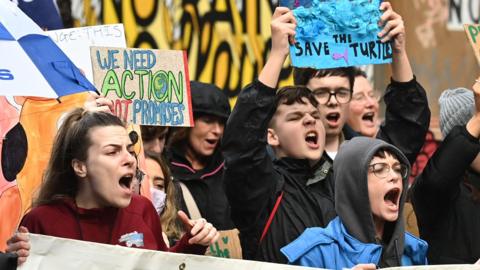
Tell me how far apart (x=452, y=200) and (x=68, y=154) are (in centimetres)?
179

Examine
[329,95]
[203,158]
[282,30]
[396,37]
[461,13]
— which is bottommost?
[461,13]

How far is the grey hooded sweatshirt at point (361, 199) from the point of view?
19.3 feet

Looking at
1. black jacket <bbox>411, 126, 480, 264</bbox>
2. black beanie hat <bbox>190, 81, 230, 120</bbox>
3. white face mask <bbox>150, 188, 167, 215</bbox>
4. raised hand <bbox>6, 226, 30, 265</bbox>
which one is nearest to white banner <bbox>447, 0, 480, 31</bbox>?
black beanie hat <bbox>190, 81, 230, 120</bbox>

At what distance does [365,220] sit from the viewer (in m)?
5.87

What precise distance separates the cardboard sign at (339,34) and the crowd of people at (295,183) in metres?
0.06

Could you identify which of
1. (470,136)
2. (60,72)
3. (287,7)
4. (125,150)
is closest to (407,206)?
(470,136)

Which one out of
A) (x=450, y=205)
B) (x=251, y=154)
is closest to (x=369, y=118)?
(x=450, y=205)

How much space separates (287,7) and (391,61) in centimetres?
54

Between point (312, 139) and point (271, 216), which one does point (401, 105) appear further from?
point (271, 216)

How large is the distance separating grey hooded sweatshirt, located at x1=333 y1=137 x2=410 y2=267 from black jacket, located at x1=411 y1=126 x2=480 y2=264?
59 centimetres

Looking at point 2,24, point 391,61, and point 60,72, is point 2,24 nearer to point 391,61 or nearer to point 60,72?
point 60,72

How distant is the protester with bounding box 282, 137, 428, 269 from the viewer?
577 centimetres

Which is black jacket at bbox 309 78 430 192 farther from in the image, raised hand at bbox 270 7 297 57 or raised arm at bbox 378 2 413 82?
raised hand at bbox 270 7 297 57

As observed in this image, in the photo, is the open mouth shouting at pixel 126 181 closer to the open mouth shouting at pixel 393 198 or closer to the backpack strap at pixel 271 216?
the backpack strap at pixel 271 216
